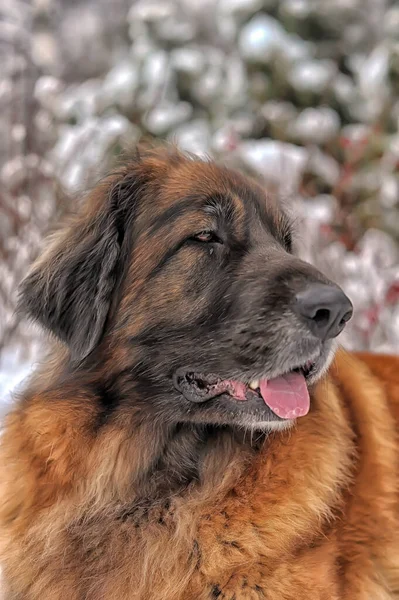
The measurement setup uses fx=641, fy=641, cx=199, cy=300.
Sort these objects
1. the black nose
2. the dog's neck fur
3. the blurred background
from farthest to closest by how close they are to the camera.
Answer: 1. the blurred background
2. the dog's neck fur
3. the black nose

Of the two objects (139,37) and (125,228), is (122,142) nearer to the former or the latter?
(139,37)

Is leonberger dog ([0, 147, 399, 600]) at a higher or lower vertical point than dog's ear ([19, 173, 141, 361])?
lower

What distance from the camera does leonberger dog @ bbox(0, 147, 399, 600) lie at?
6.86 ft

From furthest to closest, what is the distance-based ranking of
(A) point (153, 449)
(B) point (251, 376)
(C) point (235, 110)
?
1. (C) point (235, 110)
2. (A) point (153, 449)
3. (B) point (251, 376)

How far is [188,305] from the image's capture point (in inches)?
86.7

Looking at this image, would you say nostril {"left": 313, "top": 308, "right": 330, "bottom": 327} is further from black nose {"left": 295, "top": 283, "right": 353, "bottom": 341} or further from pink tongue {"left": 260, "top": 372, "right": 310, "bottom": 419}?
pink tongue {"left": 260, "top": 372, "right": 310, "bottom": 419}

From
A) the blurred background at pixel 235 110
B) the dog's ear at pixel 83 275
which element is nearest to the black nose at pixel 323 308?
the dog's ear at pixel 83 275

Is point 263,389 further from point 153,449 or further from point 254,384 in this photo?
point 153,449

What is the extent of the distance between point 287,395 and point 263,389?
0.31 feet

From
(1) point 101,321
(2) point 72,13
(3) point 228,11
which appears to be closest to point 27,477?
(1) point 101,321

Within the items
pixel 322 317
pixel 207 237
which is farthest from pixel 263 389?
pixel 207 237

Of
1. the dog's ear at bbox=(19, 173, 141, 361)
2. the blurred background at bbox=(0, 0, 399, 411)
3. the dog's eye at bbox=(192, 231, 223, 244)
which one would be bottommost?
the blurred background at bbox=(0, 0, 399, 411)

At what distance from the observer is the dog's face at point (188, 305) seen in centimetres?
209

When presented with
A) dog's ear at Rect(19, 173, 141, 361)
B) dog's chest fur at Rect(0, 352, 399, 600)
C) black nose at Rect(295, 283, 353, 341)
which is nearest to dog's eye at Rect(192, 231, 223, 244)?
dog's ear at Rect(19, 173, 141, 361)
